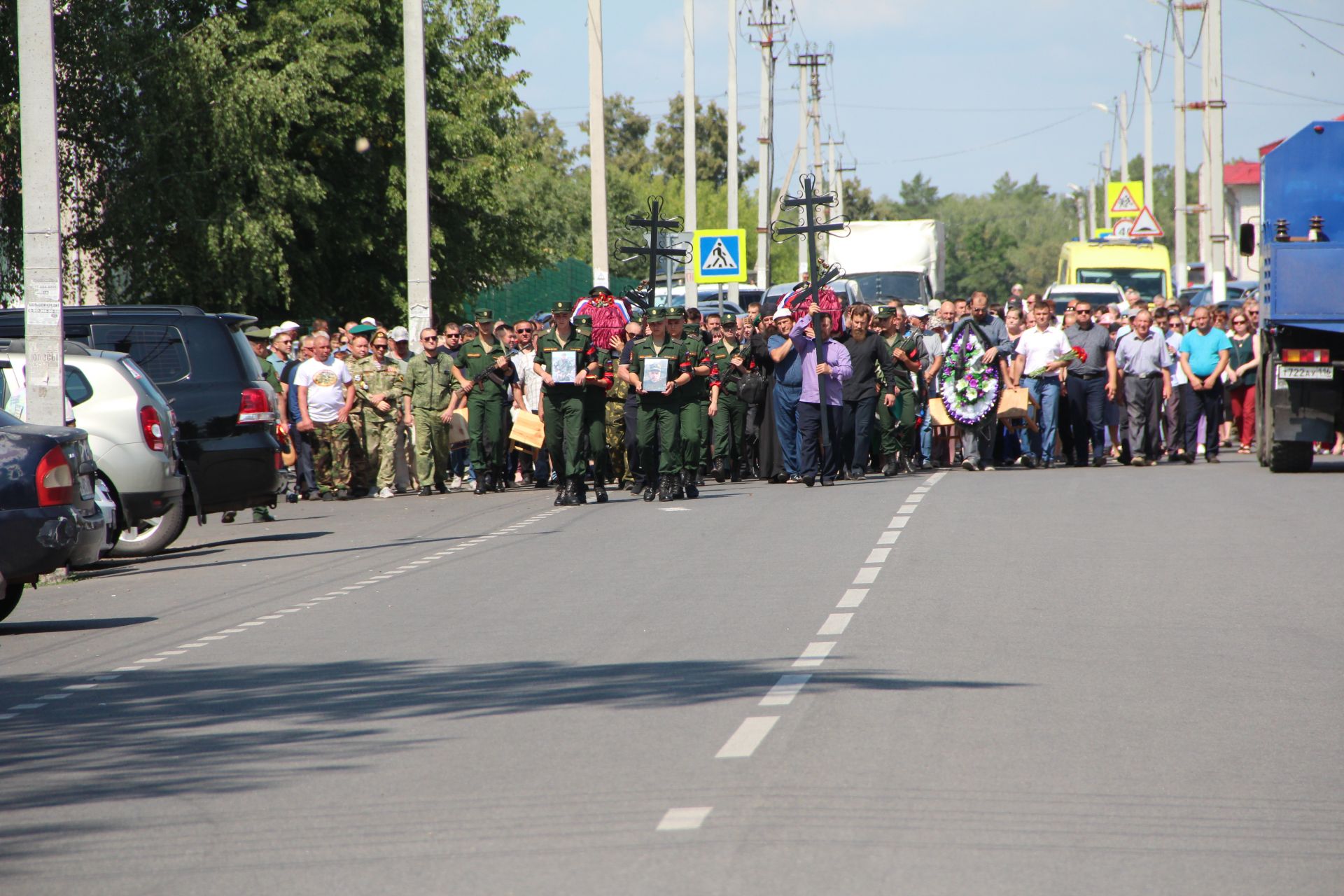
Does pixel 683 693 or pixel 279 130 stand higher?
pixel 279 130

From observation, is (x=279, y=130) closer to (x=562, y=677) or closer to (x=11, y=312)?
(x=11, y=312)

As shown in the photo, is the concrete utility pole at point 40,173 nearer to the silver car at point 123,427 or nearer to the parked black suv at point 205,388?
the silver car at point 123,427

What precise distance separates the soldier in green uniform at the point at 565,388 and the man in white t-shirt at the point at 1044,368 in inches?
259

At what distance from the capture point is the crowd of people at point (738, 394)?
19281 millimetres

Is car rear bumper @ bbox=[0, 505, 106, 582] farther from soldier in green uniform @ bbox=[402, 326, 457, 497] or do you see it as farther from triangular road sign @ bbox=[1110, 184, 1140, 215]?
triangular road sign @ bbox=[1110, 184, 1140, 215]

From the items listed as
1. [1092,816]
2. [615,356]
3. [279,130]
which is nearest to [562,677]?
[1092,816]

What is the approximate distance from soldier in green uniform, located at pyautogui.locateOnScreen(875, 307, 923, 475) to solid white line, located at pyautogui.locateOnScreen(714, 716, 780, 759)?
15.0 meters

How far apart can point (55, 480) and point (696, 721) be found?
5.12 m

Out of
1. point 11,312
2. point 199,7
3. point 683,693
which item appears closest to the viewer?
point 683,693

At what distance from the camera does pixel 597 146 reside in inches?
1217

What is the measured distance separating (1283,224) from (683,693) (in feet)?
50.0

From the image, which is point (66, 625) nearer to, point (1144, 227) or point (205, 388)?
point (205, 388)

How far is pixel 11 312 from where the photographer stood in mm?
16797

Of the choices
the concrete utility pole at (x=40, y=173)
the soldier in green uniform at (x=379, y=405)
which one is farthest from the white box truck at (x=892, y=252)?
the concrete utility pole at (x=40, y=173)
